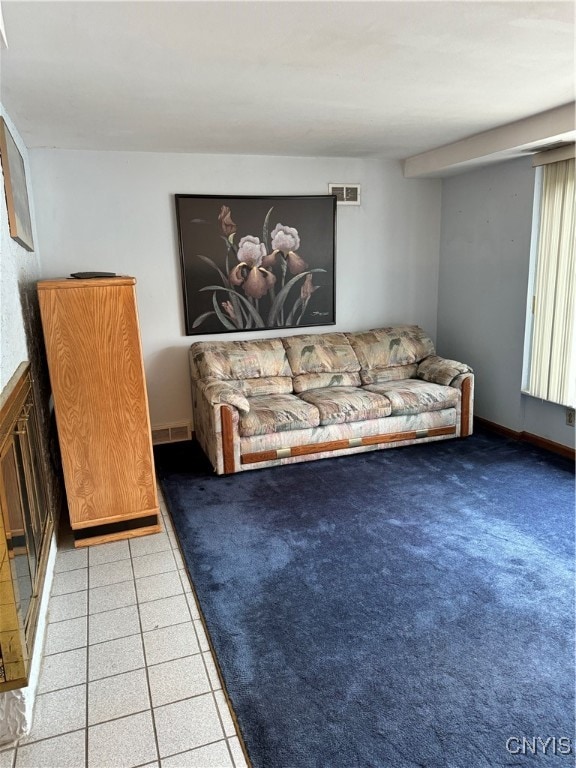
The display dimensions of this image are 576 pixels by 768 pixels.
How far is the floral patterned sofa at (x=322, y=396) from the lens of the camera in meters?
3.79

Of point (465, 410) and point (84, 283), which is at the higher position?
point (84, 283)

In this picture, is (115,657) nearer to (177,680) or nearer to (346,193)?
(177,680)

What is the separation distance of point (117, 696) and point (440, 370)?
3487 mm

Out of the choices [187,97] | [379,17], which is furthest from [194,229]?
[379,17]

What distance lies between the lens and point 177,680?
1963mm

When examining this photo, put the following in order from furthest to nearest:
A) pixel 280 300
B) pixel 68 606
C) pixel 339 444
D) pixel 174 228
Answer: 1. pixel 280 300
2. pixel 174 228
3. pixel 339 444
4. pixel 68 606

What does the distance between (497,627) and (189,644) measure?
4.19 feet

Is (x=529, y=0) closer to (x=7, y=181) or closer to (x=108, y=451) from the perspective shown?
(x=7, y=181)

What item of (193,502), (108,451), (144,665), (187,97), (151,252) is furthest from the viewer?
(151,252)

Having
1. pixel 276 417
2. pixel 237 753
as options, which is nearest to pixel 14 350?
pixel 237 753

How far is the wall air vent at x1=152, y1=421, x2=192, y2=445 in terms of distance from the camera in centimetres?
451

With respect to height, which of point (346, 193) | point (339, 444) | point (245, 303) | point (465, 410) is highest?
point (346, 193)

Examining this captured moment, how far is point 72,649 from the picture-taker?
7.03ft

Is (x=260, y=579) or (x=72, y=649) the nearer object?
(x=72, y=649)
